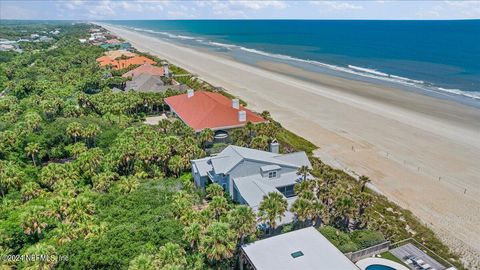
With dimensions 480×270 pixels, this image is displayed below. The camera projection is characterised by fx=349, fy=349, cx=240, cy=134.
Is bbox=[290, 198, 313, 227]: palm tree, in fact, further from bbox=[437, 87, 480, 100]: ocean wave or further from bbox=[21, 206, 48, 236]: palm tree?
bbox=[437, 87, 480, 100]: ocean wave

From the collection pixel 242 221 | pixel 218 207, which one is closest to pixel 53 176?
pixel 218 207

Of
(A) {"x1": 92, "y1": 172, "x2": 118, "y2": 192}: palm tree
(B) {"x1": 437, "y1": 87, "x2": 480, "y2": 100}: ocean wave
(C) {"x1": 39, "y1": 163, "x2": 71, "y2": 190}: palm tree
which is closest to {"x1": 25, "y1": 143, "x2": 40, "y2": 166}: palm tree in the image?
(C) {"x1": 39, "y1": 163, "x2": 71, "y2": 190}: palm tree

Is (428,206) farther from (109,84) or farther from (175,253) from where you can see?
(109,84)

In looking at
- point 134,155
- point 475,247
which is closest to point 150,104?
point 134,155

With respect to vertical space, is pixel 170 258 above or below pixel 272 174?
above

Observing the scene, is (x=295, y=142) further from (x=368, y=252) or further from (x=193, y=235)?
(x=193, y=235)

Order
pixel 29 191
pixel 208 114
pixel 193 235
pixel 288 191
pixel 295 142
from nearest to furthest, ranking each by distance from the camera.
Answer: pixel 193 235, pixel 29 191, pixel 288 191, pixel 208 114, pixel 295 142
